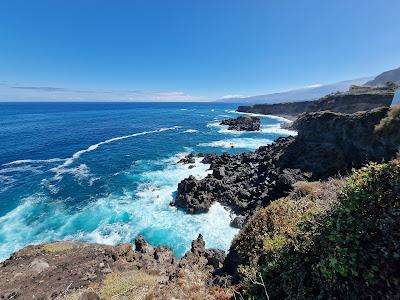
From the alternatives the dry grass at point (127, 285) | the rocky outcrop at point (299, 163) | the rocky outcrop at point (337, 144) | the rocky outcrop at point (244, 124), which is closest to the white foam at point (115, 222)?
the rocky outcrop at point (299, 163)

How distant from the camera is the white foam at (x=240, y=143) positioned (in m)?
68.1

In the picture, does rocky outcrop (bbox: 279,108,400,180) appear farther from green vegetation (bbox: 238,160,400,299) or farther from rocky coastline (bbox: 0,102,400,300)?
green vegetation (bbox: 238,160,400,299)

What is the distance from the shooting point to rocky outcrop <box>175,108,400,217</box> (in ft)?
100

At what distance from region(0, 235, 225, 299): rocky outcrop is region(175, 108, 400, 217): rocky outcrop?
11.9m

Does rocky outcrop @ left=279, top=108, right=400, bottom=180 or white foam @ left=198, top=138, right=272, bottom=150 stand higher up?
rocky outcrop @ left=279, top=108, right=400, bottom=180

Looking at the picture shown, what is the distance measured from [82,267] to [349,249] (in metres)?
15.6

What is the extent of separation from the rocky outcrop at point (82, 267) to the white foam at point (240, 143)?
4837 cm

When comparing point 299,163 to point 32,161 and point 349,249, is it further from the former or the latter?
point 32,161

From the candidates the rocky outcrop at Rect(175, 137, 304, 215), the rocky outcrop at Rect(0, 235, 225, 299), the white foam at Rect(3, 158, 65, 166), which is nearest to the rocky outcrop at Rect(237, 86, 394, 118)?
the rocky outcrop at Rect(175, 137, 304, 215)

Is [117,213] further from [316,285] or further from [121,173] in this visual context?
[316,285]

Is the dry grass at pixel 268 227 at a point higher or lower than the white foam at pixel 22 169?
higher

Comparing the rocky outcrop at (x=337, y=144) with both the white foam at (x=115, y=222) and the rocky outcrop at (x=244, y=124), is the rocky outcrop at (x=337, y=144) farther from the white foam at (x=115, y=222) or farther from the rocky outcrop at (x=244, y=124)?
the rocky outcrop at (x=244, y=124)

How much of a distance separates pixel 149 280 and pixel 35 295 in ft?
19.7

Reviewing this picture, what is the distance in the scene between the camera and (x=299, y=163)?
40.2 metres
